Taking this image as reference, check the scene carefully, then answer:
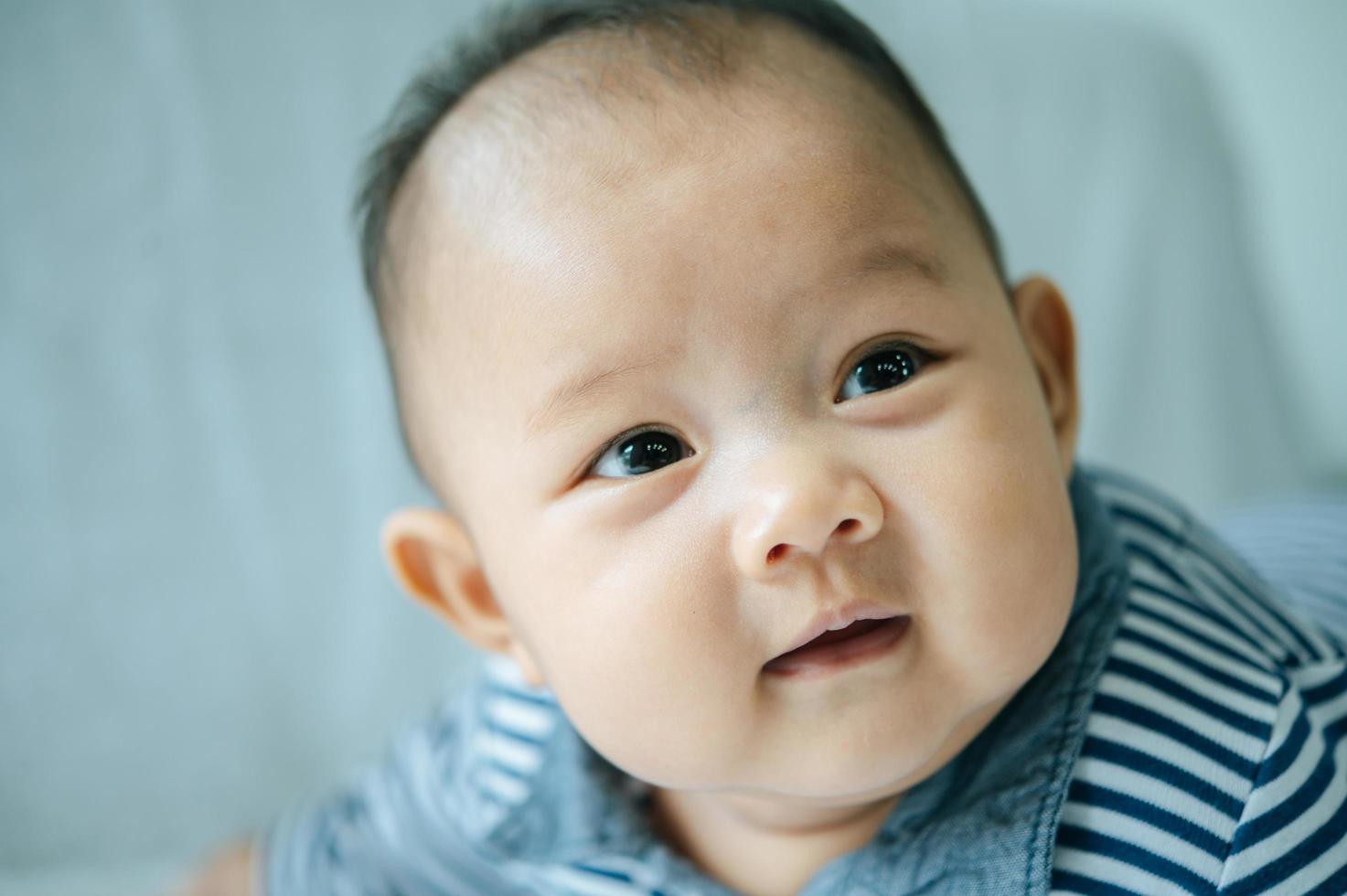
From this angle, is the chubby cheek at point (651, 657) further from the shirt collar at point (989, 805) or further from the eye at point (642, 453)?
the shirt collar at point (989, 805)

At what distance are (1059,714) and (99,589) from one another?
2.81ft

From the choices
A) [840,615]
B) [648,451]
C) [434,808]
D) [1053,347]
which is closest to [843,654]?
[840,615]

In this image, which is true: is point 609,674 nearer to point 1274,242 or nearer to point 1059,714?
point 1059,714

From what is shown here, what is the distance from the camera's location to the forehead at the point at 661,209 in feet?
1.98

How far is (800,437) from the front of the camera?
603mm

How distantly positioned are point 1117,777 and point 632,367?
36 cm

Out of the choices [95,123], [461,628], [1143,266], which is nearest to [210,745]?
[461,628]

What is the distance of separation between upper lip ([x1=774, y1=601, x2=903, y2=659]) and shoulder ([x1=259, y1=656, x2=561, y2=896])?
40 cm

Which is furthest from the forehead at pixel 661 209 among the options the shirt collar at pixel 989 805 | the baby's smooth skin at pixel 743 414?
the shirt collar at pixel 989 805

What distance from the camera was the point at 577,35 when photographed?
703mm

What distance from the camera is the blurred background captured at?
43.2 inches

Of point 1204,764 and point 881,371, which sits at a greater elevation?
point 881,371

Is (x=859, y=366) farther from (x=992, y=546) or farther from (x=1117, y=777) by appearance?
(x=1117, y=777)

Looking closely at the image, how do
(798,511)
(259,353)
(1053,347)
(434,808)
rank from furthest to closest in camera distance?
1. (259,353)
2. (434,808)
3. (1053,347)
4. (798,511)
